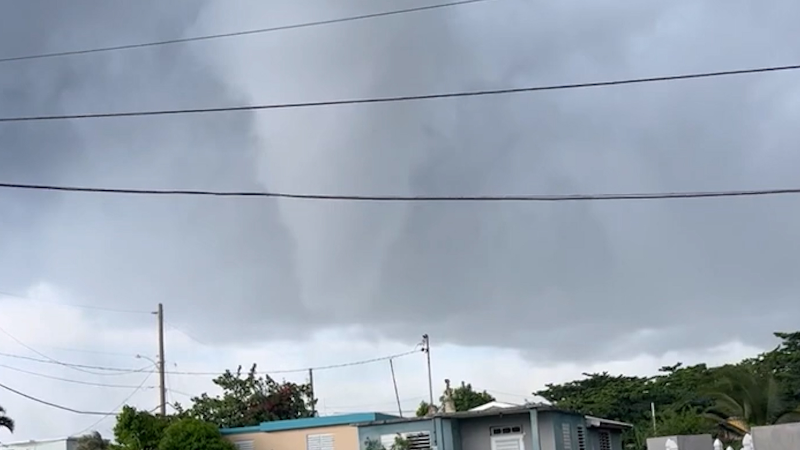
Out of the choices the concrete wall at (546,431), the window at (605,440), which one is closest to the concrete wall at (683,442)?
the concrete wall at (546,431)

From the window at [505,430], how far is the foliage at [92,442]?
22.6 m

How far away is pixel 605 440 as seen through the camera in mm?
42000

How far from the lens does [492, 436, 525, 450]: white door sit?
112ft

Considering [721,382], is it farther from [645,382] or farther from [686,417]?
[645,382]

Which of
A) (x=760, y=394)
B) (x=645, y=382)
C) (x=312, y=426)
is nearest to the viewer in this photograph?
(x=312, y=426)

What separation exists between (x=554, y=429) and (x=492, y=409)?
88.1 inches

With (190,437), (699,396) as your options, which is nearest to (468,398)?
(699,396)

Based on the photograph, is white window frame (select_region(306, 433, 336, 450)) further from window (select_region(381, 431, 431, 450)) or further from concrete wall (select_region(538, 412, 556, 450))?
concrete wall (select_region(538, 412, 556, 450))

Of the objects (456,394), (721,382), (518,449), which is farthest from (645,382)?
(518,449)

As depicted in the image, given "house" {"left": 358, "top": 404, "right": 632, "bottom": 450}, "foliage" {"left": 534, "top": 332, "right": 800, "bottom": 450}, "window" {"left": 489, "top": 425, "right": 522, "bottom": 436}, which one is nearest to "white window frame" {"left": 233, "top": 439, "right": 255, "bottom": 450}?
"house" {"left": 358, "top": 404, "right": 632, "bottom": 450}

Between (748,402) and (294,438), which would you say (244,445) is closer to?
(294,438)

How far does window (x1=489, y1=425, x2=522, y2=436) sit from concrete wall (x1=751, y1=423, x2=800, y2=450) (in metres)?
17.1

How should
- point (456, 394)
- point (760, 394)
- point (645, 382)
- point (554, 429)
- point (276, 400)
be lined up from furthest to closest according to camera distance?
point (645, 382) → point (456, 394) → point (276, 400) → point (760, 394) → point (554, 429)

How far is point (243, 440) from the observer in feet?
126
